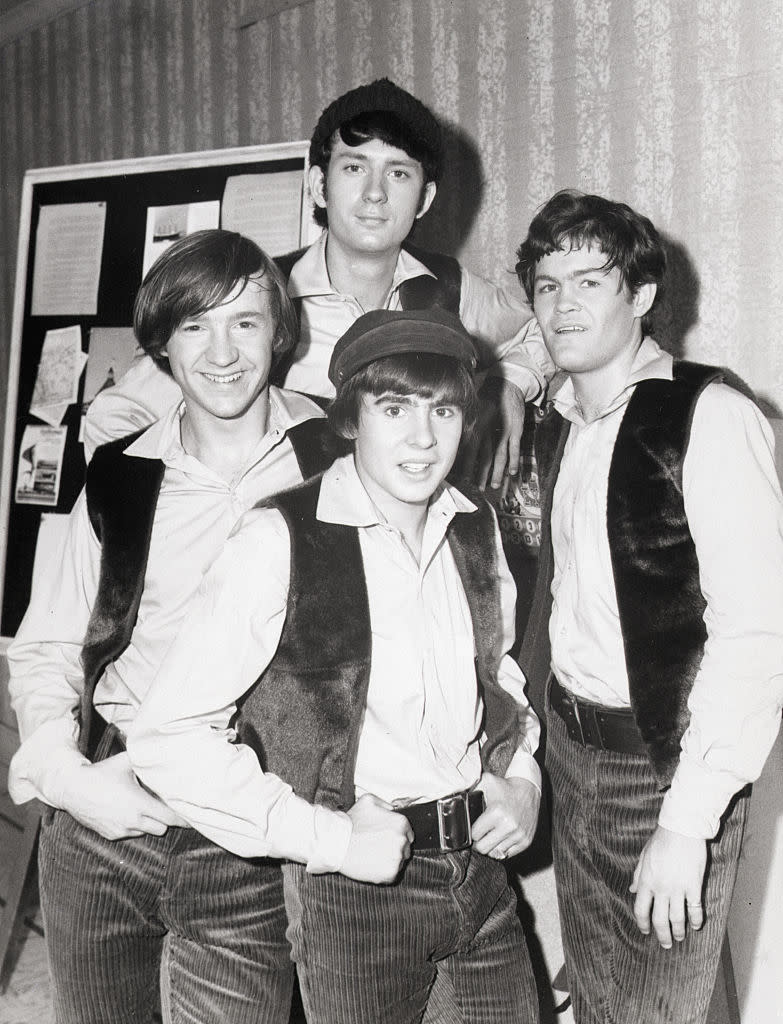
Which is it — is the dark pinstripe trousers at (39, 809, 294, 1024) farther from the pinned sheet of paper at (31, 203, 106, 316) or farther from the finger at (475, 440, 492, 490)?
the pinned sheet of paper at (31, 203, 106, 316)

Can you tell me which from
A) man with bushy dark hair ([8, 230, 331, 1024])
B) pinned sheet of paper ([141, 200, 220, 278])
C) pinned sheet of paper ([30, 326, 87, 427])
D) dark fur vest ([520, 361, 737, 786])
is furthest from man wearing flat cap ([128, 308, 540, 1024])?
pinned sheet of paper ([30, 326, 87, 427])

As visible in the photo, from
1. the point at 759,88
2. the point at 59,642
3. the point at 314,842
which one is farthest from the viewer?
the point at 759,88

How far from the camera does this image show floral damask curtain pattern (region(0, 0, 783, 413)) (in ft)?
6.78

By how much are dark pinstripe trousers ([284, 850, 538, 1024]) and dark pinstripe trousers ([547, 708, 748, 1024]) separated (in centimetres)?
18

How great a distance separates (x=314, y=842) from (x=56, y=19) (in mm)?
3884

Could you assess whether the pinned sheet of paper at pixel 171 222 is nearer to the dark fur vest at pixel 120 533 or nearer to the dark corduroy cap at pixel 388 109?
the dark corduroy cap at pixel 388 109

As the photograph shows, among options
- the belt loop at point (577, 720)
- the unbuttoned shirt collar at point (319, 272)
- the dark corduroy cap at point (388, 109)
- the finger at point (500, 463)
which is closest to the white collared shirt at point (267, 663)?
the belt loop at point (577, 720)

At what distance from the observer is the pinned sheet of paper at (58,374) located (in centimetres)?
269

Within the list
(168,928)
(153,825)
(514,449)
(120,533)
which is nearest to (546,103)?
(514,449)

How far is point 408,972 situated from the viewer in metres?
1.33

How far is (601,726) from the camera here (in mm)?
1505

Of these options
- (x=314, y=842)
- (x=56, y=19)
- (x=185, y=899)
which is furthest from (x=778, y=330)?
(x=56, y=19)

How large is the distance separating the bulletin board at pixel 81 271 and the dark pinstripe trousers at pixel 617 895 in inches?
62.5

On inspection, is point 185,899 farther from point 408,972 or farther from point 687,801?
point 687,801
